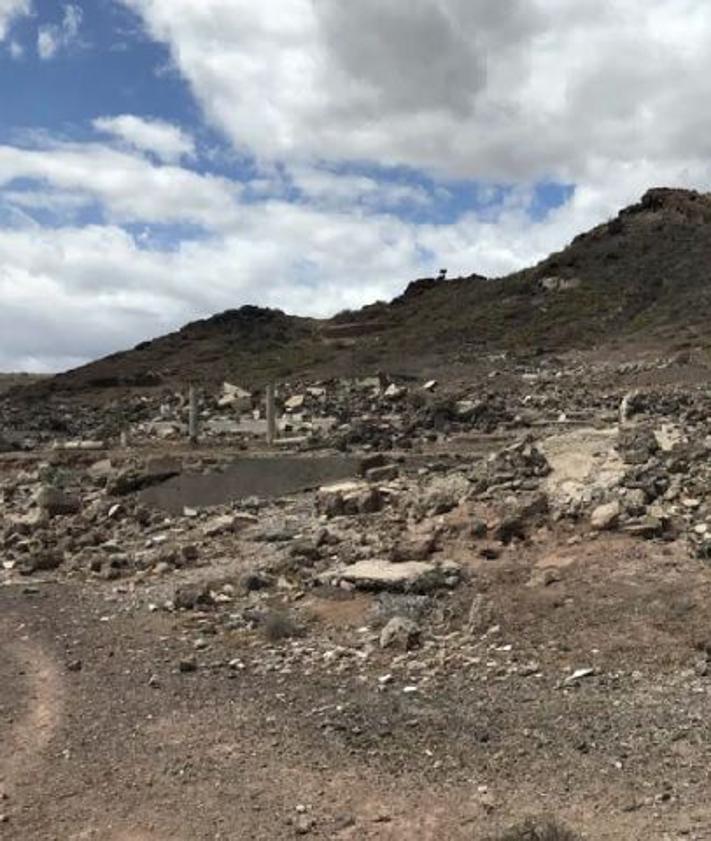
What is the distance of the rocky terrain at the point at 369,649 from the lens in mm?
6504

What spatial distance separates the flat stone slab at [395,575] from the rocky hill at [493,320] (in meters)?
32.8

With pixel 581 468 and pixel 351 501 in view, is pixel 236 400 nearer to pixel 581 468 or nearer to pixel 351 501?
pixel 351 501

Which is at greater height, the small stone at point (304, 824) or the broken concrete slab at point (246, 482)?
the broken concrete slab at point (246, 482)

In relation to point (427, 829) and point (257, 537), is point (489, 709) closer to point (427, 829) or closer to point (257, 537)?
point (427, 829)

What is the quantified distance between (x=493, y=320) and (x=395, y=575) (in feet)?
140

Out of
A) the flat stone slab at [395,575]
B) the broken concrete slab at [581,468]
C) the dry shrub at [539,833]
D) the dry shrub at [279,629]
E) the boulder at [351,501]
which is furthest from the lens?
the boulder at [351,501]

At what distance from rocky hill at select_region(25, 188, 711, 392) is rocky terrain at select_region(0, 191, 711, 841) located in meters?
29.4

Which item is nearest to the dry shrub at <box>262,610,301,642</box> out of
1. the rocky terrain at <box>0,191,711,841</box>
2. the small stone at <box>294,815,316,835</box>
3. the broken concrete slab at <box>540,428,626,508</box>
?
the rocky terrain at <box>0,191,711,841</box>

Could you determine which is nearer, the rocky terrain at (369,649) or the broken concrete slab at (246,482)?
the rocky terrain at (369,649)

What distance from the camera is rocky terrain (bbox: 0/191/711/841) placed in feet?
21.3

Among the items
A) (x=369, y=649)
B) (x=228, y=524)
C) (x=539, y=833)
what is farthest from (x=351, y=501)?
(x=539, y=833)

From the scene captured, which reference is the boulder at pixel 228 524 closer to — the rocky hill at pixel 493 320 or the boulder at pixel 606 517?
the boulder at pixel 606 517

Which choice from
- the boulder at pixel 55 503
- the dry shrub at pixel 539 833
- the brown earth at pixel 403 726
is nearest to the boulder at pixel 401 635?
the brown earth at pixel 403 726

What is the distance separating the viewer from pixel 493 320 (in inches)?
2074
